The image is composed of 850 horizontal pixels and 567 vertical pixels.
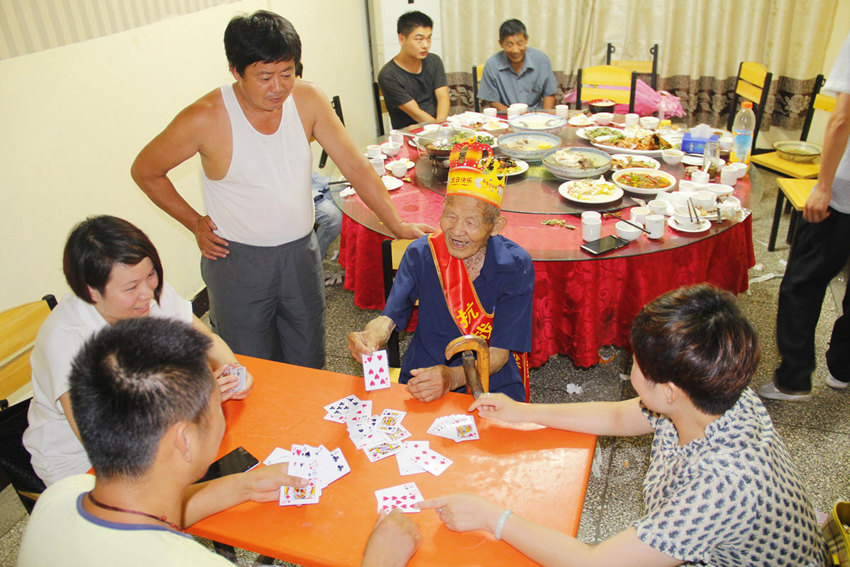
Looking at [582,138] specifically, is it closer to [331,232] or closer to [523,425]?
[331,232]

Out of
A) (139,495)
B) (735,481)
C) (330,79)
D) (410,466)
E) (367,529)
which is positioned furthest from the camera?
(330,79)

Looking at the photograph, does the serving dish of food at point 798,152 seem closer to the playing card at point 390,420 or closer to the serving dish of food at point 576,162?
the serving dish of food at point 576,162

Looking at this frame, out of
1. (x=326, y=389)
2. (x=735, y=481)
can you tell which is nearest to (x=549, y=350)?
(x=326, y=389)

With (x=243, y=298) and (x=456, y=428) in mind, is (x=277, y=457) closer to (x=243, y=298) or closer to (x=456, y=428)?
(x=456, y=428)

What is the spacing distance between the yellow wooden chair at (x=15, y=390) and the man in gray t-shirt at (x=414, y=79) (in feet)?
10.2

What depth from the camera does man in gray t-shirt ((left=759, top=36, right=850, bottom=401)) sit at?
8.43 ft

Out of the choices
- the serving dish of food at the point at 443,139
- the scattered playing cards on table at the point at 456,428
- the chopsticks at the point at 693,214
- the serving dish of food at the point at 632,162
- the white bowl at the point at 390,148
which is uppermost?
the serving dish of food at the point at 443,139

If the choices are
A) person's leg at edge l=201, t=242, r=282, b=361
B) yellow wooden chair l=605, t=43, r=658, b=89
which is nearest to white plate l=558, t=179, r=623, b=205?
person's leg at edge l=201, t=242, r=282, b=361

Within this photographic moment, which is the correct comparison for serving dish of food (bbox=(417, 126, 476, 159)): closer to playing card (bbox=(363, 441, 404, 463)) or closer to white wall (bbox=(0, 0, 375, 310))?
white wall (bbox=(0, 0, 375, 310))

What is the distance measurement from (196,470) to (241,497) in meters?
0.33

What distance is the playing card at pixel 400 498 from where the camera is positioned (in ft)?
4.86

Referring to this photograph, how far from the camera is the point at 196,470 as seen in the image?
48.2 inches

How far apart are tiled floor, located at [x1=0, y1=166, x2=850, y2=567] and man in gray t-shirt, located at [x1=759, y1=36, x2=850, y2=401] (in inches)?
5.4

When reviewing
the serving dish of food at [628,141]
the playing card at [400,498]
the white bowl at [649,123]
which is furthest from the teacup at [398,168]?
the playing card at [400,498]
